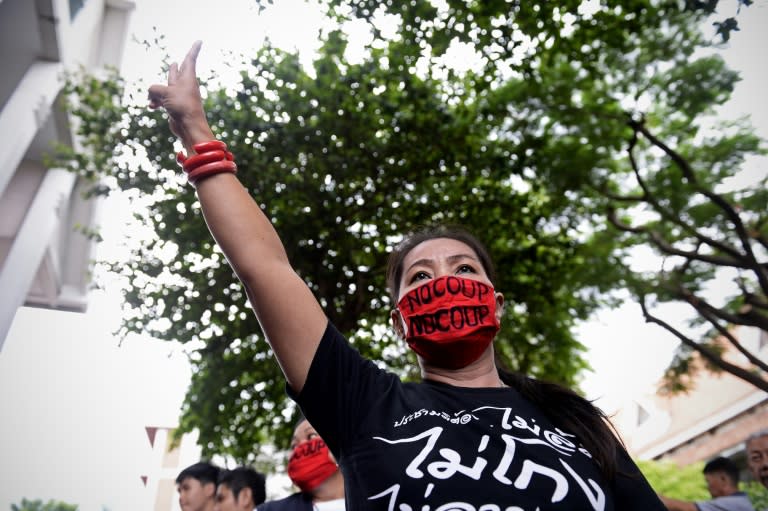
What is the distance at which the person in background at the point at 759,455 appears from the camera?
498 cm

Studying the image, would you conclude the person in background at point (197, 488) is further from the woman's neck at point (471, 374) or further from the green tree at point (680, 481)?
the green tree at point (680, 481)

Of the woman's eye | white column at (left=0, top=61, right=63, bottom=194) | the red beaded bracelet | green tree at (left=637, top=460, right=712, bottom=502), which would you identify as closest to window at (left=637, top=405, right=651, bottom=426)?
green tree at (left=637, top=460, right=712, bottom=502)

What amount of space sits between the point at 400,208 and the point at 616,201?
377 cm

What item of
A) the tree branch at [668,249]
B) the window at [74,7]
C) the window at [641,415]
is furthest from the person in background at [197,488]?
the window at [641,415]

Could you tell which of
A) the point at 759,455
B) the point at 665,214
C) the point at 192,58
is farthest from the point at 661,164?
the point at 192,58

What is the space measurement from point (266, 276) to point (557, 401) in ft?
3.24

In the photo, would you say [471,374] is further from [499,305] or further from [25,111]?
[25,111]

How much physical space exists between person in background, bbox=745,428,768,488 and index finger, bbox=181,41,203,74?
5568mm

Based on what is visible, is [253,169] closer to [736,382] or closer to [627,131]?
[627,131]

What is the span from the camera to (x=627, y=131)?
8.78 metres

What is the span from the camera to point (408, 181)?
834 centimetres

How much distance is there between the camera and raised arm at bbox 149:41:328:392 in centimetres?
136

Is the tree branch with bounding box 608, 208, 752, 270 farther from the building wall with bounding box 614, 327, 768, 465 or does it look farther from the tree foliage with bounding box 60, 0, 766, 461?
the building wall with bounding box 614, 327, 768, 465

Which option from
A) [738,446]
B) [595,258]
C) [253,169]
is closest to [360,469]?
[253,169]
